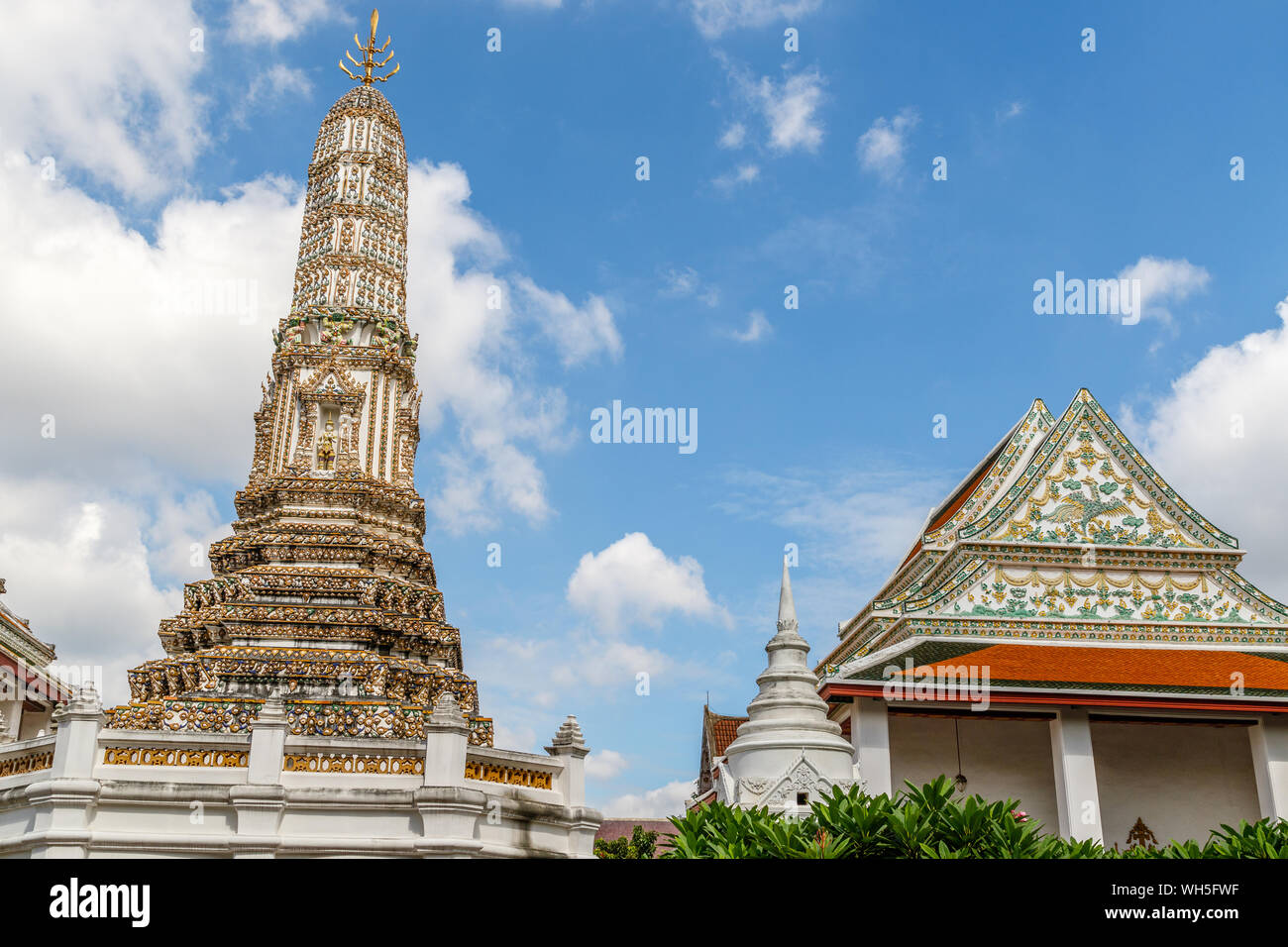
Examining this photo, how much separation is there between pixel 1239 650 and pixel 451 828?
13.8m

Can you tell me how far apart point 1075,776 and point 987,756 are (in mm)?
2314

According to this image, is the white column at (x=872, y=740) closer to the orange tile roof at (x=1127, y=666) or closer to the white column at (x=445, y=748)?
the orange tile roof at (x=1127, y=666)

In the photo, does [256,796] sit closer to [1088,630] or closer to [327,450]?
[327,450]

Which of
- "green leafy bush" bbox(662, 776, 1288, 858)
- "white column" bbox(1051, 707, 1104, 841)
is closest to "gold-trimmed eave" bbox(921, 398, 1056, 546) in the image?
"white column" bbox(1051, 707, 1104, 841)

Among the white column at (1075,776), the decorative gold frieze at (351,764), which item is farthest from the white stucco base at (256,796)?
the white column at (1075,776)

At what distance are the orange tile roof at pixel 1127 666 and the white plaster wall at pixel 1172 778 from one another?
1523 mm

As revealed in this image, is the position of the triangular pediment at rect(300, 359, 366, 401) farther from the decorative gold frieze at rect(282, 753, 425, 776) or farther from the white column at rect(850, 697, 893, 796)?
the white column at rect(850, 697, 893, 796)

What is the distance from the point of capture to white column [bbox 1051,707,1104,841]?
16297 millimetres

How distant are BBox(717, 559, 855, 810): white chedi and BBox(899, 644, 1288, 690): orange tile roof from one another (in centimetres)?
198

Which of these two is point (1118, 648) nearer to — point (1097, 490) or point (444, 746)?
point (1097, 490)

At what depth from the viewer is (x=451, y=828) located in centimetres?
1270

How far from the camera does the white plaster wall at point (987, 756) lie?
18500 millimetres

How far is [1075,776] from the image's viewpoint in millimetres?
16594
